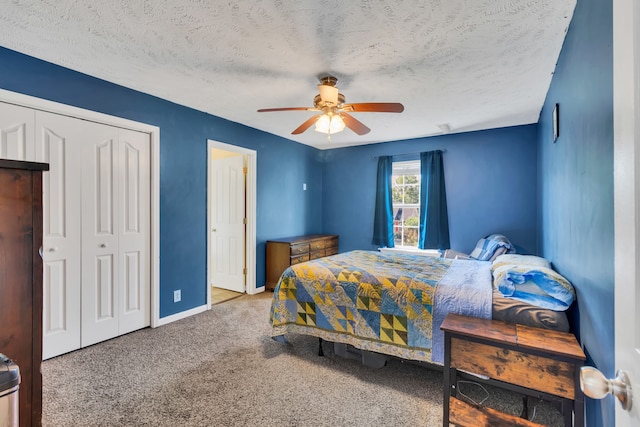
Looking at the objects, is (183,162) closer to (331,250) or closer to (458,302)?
(331,250)

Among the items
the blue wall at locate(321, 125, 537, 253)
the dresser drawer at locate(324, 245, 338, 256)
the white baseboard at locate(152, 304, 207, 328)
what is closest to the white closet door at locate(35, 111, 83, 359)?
the white baseboard at locate(152, 304, 207, 328)

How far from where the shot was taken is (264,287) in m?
4.55

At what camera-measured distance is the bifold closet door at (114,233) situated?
270 cm

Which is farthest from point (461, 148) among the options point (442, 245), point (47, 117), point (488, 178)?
point (47, 117)

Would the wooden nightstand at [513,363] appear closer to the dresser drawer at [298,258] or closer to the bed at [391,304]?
the bed at [391,304]

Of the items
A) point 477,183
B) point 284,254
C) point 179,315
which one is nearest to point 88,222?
point 179,315

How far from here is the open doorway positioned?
14.2 ft

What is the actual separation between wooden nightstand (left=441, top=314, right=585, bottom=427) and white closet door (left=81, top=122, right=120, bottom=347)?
2.89m

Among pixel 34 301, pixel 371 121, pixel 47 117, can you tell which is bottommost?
pixel 34 301

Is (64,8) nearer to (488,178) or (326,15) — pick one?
(326,15)

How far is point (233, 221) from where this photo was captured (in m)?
4.50

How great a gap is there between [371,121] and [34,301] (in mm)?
3592

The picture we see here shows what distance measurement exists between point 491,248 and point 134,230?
390 cm

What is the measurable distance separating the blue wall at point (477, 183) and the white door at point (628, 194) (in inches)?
156
